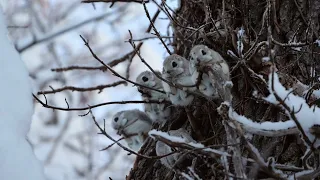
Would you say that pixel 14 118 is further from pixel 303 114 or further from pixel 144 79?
pixel 144 79

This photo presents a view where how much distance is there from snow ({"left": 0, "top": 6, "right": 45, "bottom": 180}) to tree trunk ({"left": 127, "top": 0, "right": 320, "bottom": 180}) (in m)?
0.97

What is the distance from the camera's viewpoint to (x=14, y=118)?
1425 mm

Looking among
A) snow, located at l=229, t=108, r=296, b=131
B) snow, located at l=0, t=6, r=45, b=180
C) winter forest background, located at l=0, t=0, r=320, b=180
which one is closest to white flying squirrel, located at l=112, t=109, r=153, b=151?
winter forest background, located at l=0, t=0, r=320, b=180

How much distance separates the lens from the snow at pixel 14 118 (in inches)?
53.2

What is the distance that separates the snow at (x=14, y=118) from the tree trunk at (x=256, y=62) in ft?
3.17

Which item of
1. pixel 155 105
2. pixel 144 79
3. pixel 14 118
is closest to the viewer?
pixel 14 118

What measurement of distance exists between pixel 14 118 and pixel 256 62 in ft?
4.39

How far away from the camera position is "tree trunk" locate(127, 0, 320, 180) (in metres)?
2.40

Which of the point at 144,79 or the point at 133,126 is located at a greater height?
the point at 144,79

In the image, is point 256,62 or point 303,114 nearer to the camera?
point 303,114

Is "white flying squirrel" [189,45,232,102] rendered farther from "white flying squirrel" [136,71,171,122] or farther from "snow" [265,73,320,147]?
"snow" [265,73,320,147]

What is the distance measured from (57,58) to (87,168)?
1.78 meters

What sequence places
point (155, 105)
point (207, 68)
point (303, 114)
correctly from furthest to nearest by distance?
point (155, 105), point (207, 68), point (303, 114)

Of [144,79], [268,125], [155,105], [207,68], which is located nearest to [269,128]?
[268,125]
